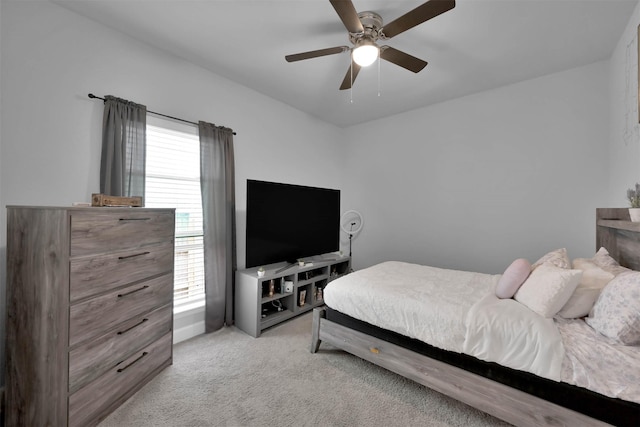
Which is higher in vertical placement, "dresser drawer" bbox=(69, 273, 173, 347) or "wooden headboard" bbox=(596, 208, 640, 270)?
"wooden headboard" bbox=(596, 208, 640, 270)

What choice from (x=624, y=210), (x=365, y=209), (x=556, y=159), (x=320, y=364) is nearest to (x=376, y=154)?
(x=365, y=209)

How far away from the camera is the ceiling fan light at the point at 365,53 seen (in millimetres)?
1787

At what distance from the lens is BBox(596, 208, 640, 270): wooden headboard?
1.79m

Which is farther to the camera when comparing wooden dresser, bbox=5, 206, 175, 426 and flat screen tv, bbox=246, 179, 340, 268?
flat screen tv, bbox=246, 179, 340, 268

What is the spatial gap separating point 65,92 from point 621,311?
3767mm

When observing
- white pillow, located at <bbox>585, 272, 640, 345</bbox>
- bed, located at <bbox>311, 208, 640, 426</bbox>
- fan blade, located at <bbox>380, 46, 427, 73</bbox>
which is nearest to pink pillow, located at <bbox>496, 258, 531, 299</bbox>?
bed, located at <bbox>311, 208, 640, 426</bbox>

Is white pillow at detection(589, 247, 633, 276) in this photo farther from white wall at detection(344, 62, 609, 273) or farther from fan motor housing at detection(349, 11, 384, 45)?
fan motor housing at detection(349, 11, 384, 45)

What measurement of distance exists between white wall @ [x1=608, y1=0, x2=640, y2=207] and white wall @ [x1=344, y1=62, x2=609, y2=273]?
0.17m

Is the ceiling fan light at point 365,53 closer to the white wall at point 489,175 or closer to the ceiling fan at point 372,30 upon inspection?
the ceiling fan at point 372,30

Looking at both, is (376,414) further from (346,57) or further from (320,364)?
(346,57)

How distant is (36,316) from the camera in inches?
55.6

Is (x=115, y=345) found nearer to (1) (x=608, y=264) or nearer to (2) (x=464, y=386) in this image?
(2) (x=464, y=386)

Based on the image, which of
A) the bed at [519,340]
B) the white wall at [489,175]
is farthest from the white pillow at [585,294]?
the white wall at [489,175]

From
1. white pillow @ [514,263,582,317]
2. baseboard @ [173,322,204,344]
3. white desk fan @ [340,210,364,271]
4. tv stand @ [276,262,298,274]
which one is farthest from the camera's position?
white desk fan @ [340,210,364,271]
